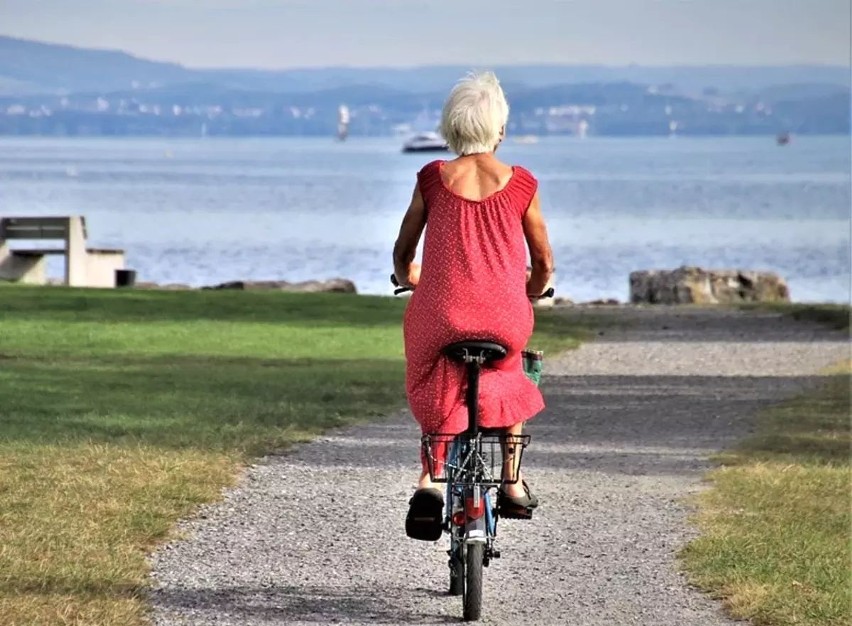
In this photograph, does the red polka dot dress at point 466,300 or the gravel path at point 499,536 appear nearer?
the red polka dot dress at point 466,300

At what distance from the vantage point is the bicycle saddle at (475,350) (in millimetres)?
6250

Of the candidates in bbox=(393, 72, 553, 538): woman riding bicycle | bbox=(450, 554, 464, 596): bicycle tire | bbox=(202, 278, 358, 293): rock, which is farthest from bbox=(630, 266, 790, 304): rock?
bbox=(393, 72, 553, 538): woman riding bicycle

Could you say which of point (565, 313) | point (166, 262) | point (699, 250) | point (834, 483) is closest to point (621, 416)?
point (834, 483)

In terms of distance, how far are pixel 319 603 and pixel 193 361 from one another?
8963 mm

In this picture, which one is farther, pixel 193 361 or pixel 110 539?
pixel 193 361

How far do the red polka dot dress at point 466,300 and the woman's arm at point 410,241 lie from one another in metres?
0.04

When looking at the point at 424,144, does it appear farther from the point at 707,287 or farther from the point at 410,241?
the point at 410,241

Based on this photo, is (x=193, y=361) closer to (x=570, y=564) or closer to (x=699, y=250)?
(x=570, y=564)

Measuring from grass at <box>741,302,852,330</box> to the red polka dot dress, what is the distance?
14.4 meters

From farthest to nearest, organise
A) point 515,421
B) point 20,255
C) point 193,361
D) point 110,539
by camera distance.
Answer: point 20,255 → point 193,361 → point 110,539 → point 515,421

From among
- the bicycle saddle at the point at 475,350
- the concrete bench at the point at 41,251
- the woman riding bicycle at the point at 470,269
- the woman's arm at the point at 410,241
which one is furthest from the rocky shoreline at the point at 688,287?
the bicycle saddle at the point at 475,350

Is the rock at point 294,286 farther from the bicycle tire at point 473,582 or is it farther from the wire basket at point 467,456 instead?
the bicycle tire at point 473,582

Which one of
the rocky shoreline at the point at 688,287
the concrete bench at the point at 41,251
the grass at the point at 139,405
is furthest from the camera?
the rocky shoreline at the point at 688,287

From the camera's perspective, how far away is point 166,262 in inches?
1923
